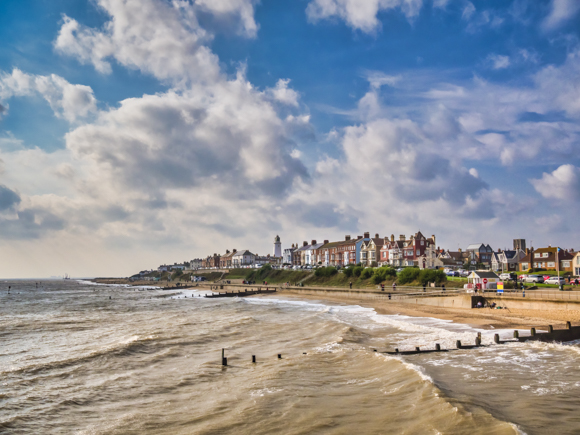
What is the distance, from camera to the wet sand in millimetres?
31812

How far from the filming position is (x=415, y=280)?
205 feet

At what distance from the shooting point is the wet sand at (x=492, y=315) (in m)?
31.8

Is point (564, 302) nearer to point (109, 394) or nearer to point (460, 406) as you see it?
point (460, 406)

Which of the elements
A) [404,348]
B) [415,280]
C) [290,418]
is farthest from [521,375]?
[415,280]

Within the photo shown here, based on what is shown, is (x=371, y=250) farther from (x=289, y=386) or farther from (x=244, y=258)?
(x=289, y=386)

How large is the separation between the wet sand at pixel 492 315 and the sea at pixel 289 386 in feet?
17.0

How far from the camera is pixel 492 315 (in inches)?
1465

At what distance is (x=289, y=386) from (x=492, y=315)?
28404mm

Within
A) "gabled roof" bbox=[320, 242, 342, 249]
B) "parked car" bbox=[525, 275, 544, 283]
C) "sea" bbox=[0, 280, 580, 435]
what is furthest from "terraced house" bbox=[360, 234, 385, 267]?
"sea" bbox=[0, 280, 580, 435]

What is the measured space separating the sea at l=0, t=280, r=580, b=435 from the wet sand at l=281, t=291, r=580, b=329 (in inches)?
204

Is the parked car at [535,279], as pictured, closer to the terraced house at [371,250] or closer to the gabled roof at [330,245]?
the terraced house at [371,250]

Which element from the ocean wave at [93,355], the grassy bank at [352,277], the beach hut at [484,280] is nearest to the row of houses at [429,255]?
the grassy bank at [352,277]

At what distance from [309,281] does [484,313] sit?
61.2m

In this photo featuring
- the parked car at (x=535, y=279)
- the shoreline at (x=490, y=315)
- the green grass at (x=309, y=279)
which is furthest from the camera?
the green grass at (x=309, y=279)
